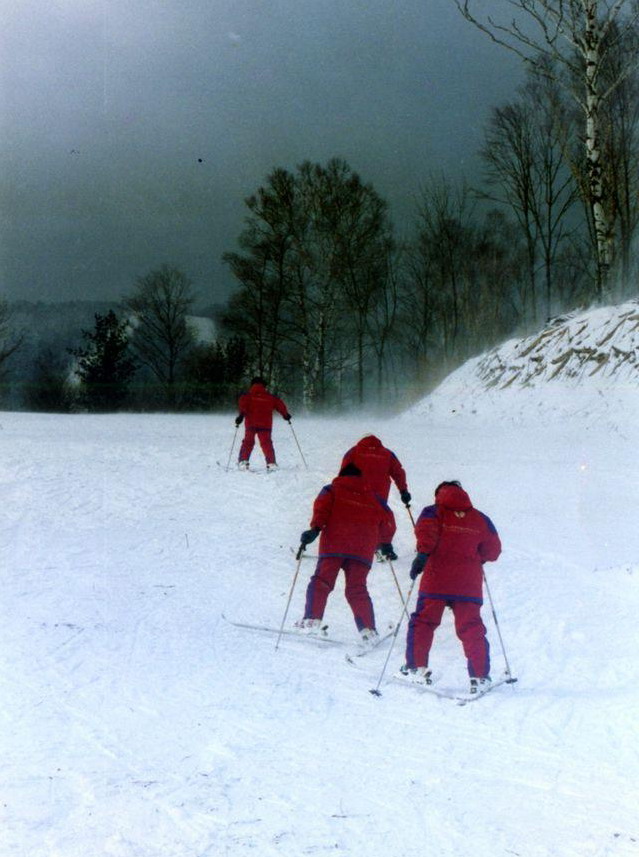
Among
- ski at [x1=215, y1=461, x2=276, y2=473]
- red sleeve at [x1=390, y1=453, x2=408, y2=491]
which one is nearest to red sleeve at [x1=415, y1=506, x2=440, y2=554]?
red sleeve at [x1=390, y1=453, x2=408, y2=491]

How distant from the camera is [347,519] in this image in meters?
6.84

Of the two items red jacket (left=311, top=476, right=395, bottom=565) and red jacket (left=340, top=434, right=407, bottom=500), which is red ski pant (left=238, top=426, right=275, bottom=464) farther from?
red jacket (left=311, top=476, right=395, bottom=565)

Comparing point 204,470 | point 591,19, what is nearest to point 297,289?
point 591,19

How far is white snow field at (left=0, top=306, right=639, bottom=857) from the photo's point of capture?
12.3 feet

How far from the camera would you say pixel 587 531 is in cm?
1027

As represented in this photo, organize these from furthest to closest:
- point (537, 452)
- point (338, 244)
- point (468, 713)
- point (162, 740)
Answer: point (338, 244) < point (537, 452) < point (468, 713) < point (162, 740)

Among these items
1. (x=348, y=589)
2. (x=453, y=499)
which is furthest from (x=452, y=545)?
(x=348, y=589)

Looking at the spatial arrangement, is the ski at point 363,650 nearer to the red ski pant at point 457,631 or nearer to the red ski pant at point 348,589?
the red ski pant at point 348,589

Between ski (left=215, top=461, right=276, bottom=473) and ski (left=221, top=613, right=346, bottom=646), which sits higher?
ski (left=215, top=461, right=276, bottom=473)

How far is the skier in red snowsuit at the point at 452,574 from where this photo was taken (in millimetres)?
5719

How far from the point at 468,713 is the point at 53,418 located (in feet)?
86.9

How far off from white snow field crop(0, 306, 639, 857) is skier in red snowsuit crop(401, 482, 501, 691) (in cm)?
28

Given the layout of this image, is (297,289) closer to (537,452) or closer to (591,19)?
(591,19)

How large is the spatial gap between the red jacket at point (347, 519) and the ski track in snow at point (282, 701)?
2.63ft
